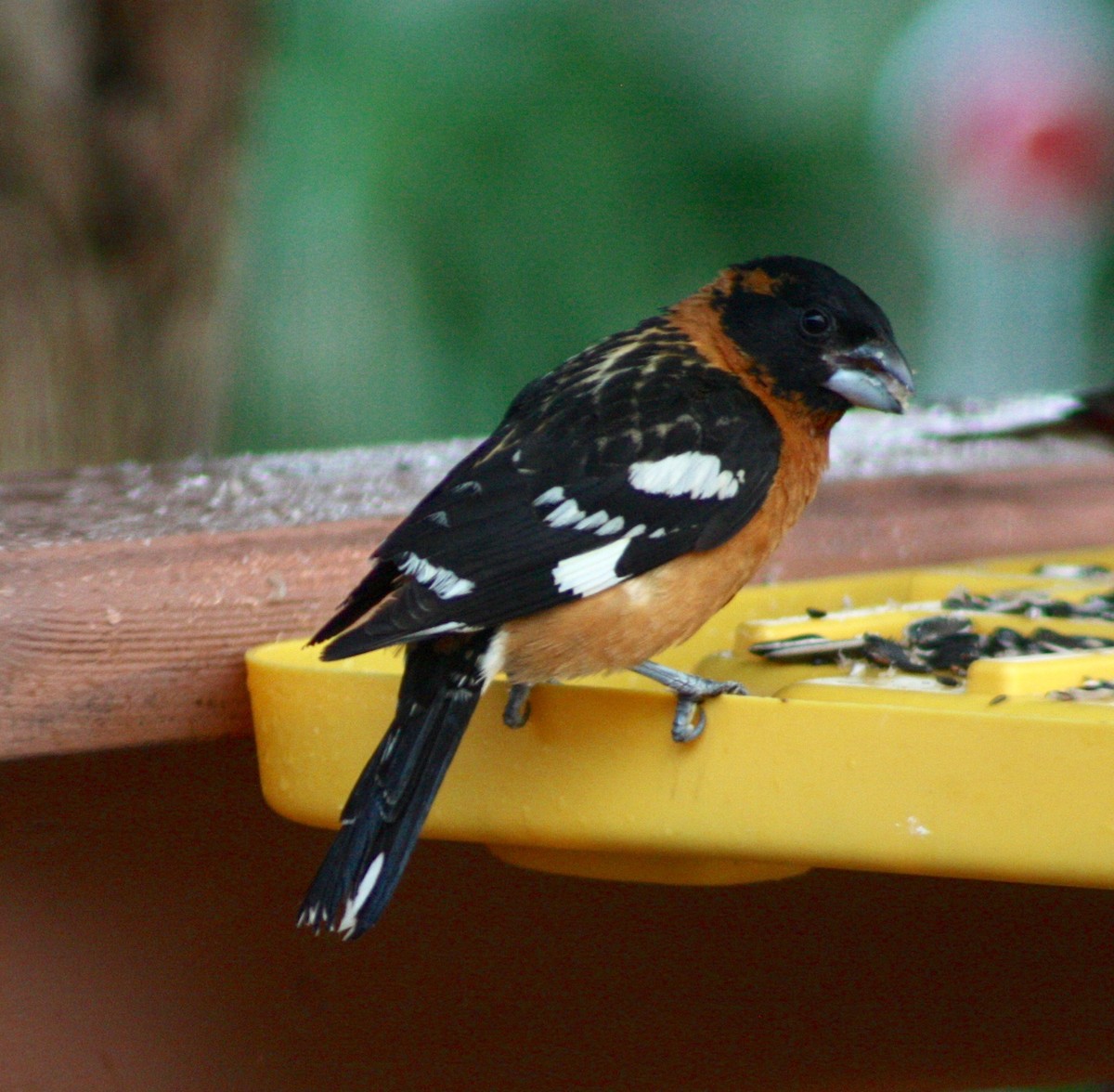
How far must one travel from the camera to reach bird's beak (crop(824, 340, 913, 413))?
2.36 meters

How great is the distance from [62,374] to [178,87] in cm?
73

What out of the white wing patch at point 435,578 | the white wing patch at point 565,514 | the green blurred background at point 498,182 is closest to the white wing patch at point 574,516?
the white wing patch at point 565,514

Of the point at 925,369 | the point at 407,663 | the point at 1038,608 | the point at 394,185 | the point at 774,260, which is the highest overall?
the point at 774,260

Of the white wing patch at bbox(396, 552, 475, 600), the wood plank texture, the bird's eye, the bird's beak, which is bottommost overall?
the wood plank texture

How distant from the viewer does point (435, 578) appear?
1901mm

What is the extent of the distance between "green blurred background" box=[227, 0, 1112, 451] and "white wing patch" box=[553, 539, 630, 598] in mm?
4343

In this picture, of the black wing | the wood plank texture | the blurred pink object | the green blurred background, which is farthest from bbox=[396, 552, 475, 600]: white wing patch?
the blurred pink object

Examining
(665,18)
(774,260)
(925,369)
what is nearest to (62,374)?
(774,260)

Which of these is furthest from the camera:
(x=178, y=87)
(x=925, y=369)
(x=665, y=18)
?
(x=925, y=369)

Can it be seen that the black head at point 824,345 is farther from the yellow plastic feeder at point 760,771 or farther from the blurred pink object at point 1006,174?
the blurred pink object at point 1006,174

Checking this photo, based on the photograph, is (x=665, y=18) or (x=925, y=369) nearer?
(x=665, y=18)

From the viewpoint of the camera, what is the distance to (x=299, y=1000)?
7.16ft

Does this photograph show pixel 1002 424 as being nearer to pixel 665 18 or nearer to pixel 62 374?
pixel 62 374

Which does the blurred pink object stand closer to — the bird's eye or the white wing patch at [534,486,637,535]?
the bird's eye
